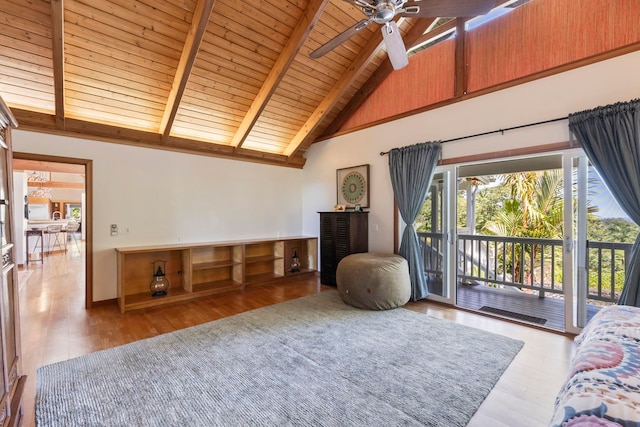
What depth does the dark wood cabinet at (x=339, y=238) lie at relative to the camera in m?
4.85

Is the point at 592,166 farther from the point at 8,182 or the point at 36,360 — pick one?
the point at 36,360

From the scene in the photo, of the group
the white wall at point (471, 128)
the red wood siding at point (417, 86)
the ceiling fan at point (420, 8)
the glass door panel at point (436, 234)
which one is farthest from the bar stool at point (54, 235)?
the ceiling fan at point (420, 8)

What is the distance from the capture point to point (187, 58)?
3340mm

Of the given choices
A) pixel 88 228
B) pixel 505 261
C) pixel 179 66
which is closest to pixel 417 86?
pixel 505 261

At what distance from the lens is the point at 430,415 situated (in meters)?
1.82

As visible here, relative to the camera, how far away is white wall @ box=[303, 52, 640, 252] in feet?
9.46

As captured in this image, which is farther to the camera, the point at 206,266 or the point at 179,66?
the point at 206,266

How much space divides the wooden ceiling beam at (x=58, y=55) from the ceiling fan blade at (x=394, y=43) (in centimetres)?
290

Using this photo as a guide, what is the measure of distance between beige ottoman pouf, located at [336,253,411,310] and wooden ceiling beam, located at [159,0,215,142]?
322 cm

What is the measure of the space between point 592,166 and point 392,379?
2.95 metres

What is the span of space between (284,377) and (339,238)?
293cm

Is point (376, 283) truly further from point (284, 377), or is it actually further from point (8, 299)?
point (8, 299)

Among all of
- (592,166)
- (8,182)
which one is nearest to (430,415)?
(592,166)

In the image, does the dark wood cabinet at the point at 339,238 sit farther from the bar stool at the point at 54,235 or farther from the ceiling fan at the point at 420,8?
the bar stool at the point at 54,235
